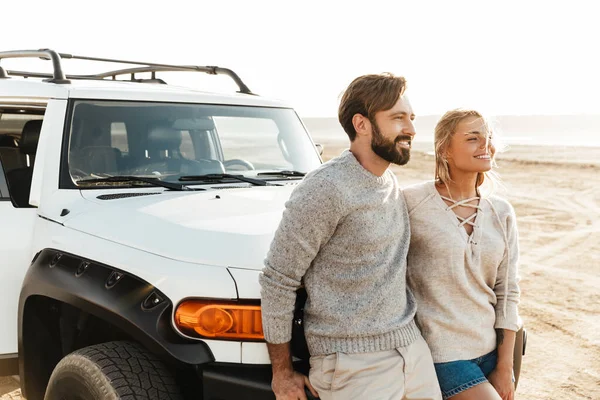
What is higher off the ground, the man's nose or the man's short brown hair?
the man's short brown hair

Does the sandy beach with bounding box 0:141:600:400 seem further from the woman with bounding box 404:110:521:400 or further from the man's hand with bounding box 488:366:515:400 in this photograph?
the man's hand with bounding box 488:366:515:400

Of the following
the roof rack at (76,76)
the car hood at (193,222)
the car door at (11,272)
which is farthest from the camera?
the roof rack at (76,76)

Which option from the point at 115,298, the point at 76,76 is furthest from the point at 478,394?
the point at 76,76

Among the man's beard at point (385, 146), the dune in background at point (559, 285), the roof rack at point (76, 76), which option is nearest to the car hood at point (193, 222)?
the man's beard at point (385, 146)

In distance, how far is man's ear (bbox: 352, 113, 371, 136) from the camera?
2.60 m

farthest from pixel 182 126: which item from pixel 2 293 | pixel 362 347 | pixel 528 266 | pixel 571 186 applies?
pixel 571 186

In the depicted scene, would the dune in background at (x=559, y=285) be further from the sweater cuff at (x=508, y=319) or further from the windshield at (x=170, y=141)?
the windshield at (x=170, y=141)

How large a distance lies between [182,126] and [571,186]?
46.4 ft

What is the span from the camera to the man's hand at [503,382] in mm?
2887

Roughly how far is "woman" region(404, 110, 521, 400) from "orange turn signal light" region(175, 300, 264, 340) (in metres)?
0.67

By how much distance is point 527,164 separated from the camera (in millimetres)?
21625

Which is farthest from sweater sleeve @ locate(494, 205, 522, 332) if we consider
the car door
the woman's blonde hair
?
the car door

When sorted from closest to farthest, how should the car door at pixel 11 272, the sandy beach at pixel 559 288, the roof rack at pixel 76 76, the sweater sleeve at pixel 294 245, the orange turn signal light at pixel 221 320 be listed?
the sweater sleeve at pixel 294 245 < the orange turn signal light at pixel 221 320 < the car door at pixel 11 272 < the roof rack at pixel 76 76 < the sandy beach at pixel 559 288

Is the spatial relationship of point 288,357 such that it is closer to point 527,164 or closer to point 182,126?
point 182,126
